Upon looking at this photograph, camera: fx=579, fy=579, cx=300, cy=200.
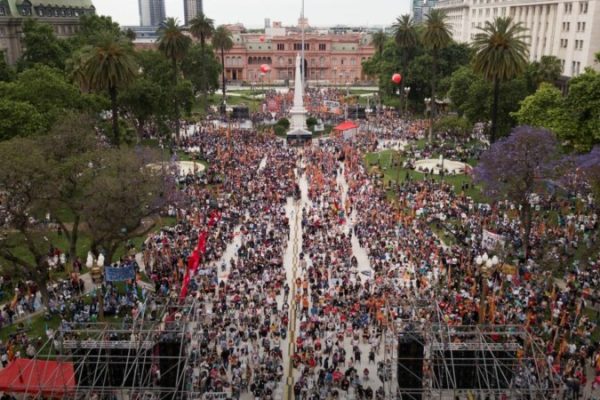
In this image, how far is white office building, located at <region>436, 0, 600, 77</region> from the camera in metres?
64.9

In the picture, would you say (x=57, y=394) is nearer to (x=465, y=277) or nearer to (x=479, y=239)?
(x=465, y=277)

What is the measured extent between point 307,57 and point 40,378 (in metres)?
135

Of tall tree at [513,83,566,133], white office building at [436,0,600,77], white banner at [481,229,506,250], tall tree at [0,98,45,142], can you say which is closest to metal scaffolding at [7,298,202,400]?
white banner at [481,229,506,250]

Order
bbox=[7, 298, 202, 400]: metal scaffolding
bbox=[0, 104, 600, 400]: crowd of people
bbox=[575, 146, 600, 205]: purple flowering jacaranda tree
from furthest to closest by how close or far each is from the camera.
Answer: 1. bbox=[575, 146, 600, 205]: purple flowering jacaranda tree
2. bbox=[0, 104, 600, 400]: crowd of people
3. bbox=[7, 298, 202, 400]: metal scaffolding

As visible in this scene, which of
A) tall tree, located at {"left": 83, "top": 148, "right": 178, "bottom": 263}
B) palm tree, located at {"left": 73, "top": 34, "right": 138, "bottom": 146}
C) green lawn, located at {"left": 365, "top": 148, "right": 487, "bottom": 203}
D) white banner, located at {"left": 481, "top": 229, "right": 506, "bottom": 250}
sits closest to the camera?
tall tree, located at {"left": 83, "top": 148, "right": 178, "bottom": 263}

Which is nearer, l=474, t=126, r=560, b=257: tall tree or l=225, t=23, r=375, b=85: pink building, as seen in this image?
l=474, t=126, r=560, b=257: tall tree

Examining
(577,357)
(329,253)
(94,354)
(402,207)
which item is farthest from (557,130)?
(94,354)

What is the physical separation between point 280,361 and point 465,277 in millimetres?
12624

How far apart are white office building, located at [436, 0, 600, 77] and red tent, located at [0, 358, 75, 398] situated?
45.6 meters

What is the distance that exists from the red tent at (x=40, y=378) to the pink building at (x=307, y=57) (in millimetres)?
131443

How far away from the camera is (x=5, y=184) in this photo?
27.0 m

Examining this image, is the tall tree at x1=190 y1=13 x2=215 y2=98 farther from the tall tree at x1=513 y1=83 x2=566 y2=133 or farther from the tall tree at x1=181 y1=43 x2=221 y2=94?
the tall tree at x1=513 y1=83 x2=566 y2=133

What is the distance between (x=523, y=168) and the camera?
33688mm

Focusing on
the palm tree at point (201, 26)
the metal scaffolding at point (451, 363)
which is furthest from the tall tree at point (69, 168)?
the palm tree at point (201, 26)
